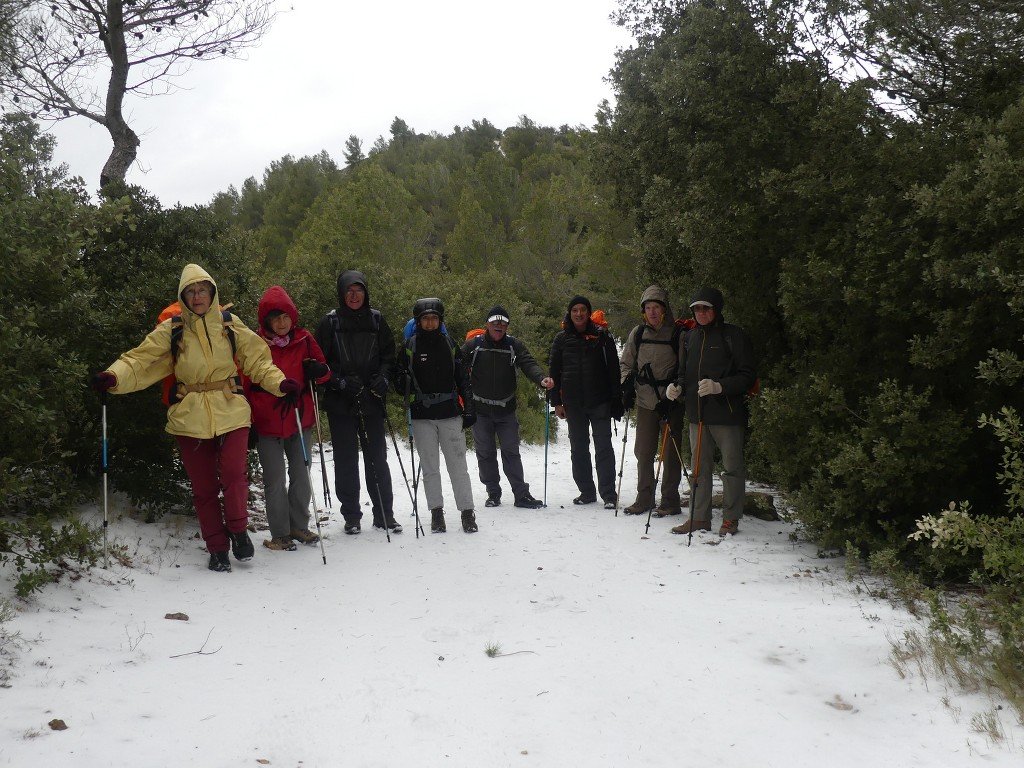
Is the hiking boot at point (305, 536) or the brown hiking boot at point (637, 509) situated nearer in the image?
the hiking boot at point (305, 536)

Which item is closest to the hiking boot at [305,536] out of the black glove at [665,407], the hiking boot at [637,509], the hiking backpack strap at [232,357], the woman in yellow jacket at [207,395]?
the woman in yellow jacket at [207,395]

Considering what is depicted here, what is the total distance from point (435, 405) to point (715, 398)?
2.73m

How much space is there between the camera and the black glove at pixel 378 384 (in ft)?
24.1

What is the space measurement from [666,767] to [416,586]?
115 inches

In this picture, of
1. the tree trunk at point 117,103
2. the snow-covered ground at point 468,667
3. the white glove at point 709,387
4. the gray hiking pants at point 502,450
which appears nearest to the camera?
the snow-covered ground at point 468,667

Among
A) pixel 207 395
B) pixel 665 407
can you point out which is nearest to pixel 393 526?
pixel 207 395

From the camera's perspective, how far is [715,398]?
24.4 ft

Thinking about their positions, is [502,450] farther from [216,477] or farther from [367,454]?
[216,477]

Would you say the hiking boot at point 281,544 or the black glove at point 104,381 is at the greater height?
the black glove at point 104,381

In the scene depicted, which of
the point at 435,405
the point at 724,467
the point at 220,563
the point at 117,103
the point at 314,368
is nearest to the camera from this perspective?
the point at 220,563

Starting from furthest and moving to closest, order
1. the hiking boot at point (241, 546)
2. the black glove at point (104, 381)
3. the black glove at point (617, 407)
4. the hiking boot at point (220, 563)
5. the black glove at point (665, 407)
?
the black glove at point (617, 407)
the black glove at point (665, 407)
the hiking boot at point (241, 546)
the hiking boot at point (220, 563)
the black glove at point (104, 381)

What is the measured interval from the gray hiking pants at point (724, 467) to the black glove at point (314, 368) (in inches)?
141

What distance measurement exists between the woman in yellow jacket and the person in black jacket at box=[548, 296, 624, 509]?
12.8 feet

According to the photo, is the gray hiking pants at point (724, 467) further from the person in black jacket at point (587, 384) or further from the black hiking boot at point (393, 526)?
the black hiking boot at point (393, 526)
